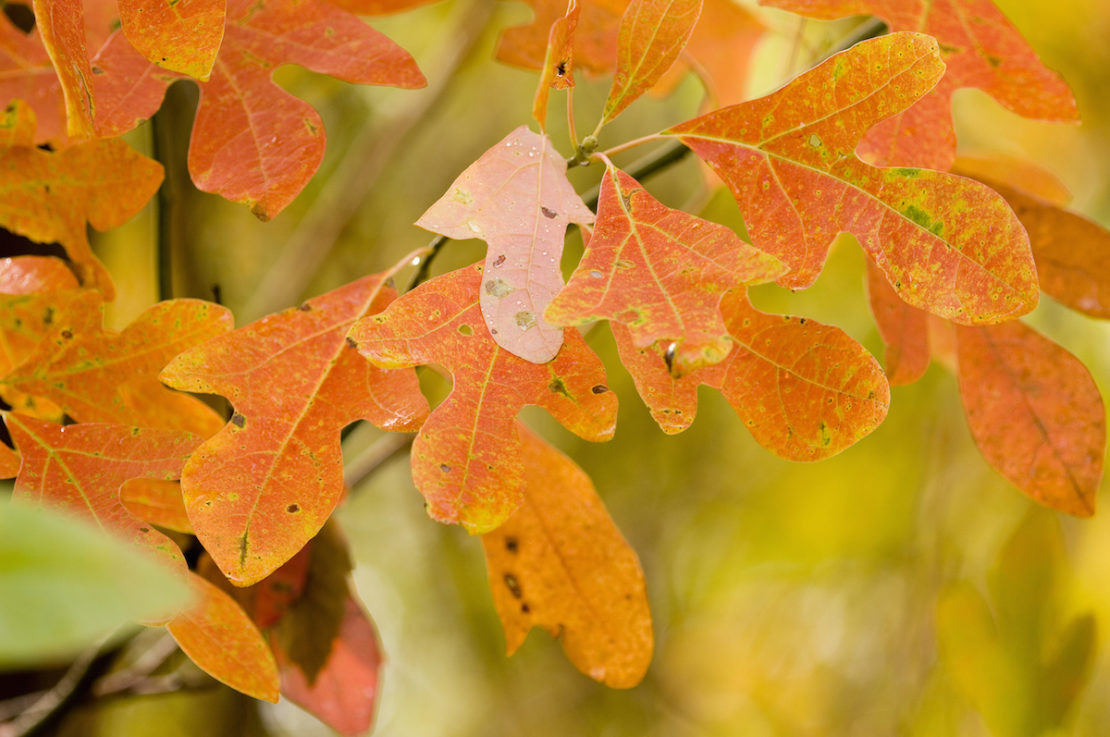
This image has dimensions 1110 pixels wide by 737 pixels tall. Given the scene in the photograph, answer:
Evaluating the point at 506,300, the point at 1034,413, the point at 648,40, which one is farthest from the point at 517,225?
the point at 1034,413

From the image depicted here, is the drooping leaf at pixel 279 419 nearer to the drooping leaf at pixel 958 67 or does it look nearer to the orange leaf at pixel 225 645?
the orange leaf at pixel 225 645

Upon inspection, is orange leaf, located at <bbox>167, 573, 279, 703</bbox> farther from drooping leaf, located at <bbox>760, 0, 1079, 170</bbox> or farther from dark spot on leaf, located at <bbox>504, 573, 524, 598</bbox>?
drooping leaf, located at <bbox>760, 0, 1079, 170</bbox>

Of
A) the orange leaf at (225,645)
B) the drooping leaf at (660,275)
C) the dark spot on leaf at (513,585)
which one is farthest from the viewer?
the dark spot on leaf at (513,585)

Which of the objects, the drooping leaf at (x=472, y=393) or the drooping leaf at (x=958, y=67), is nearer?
the drooping leaf at (x=472, y=393)

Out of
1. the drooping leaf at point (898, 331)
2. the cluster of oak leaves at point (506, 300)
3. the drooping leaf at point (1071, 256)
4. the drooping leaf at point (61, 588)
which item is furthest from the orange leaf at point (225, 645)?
the drooping leaf at point (1071, 256)

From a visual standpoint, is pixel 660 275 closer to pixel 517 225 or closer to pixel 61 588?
pixel 517 225

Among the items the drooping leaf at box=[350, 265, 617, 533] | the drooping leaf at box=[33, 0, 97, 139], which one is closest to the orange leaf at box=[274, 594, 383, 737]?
the drooping leaf at box=[350, 265, 617, 533]

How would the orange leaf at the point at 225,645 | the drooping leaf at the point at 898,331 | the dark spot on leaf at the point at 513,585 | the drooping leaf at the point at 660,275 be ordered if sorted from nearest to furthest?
the drooping leaf at the point at 660,275, the orange leaf at the point at 225,645, the drooping leaf at the point at 898,331, the dark spot on leaf at the point at 513,585
